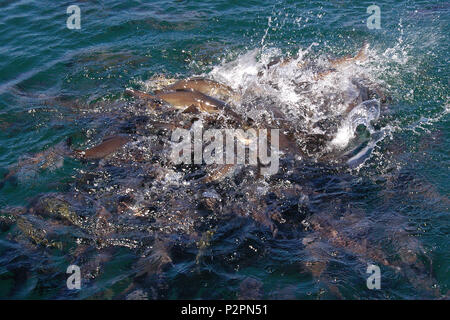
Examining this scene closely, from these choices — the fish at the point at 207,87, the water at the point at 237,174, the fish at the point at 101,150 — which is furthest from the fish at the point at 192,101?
the fish at the point at 101,150

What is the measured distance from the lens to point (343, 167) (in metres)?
7.10

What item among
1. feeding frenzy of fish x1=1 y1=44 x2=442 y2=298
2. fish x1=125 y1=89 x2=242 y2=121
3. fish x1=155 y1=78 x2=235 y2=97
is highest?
fish x1=155 y1=78 x2=235 y2=97

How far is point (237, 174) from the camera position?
685 cm

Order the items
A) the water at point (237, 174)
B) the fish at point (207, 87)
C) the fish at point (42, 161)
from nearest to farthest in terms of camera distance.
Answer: the water at point (237, 174) < the fish at point (42, 161) < the fish at point (207, 87)

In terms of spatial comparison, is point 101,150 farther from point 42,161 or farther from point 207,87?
point 207,87

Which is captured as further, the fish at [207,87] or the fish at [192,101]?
the fish at [207,87]

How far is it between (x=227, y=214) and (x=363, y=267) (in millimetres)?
2016

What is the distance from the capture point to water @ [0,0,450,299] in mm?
5488

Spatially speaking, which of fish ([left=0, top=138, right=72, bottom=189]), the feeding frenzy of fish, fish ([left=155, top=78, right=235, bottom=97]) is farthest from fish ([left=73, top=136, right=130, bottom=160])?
fish ([left=155, top=78, right=235, bottom=97])

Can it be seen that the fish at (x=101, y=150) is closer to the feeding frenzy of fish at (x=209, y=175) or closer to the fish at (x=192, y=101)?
the feeding frenzy of fish at (x=209, y=175)

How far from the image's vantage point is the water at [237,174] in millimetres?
5488

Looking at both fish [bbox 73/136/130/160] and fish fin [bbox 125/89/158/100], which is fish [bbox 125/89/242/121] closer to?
fish fin [bbox 125/89/158/100]
